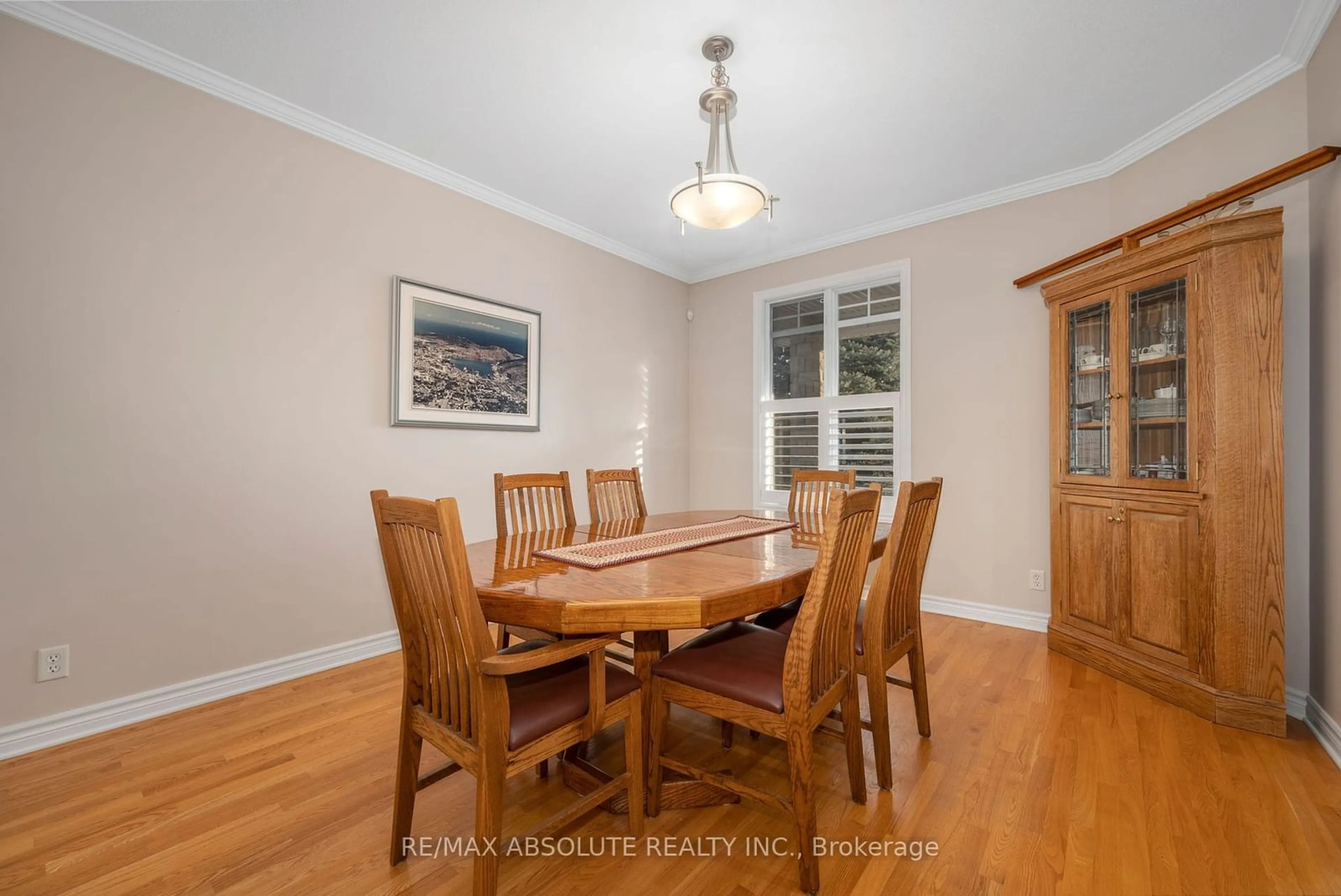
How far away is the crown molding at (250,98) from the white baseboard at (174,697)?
8.29ft

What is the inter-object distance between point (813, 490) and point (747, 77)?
195cm

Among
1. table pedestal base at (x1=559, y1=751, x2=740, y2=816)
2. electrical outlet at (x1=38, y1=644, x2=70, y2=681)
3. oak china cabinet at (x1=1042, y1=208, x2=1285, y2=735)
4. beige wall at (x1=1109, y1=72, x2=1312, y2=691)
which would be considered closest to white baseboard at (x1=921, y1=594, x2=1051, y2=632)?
oak china cabinet at (x1=1042, y1=208, x2=1285, y2=735)

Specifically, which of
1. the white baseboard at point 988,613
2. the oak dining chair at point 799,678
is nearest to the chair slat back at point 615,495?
the oak dining chair at point 799,678

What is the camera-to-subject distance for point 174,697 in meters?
2.32

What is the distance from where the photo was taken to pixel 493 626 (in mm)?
3871

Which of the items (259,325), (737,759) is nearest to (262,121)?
(259,325)

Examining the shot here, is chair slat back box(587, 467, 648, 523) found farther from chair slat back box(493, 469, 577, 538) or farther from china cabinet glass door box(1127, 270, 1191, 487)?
china cabinet glass door box(1127, 270, 1191, 487)

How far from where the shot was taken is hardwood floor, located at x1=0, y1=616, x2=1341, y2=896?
4.63 feet

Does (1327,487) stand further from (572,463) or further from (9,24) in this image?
(9,24)

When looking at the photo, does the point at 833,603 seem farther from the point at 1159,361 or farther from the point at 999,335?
the point at 999,335

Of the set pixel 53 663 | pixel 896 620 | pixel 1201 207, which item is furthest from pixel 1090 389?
pixel 53 663

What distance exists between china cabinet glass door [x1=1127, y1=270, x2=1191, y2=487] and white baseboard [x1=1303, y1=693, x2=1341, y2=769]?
92 cm

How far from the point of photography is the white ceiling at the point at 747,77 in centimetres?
206

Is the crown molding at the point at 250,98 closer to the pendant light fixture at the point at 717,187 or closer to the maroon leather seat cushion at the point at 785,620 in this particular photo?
the pendant light fixture at the point at 717,187
